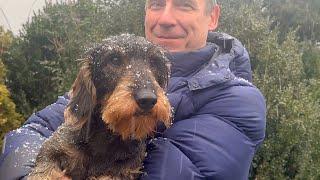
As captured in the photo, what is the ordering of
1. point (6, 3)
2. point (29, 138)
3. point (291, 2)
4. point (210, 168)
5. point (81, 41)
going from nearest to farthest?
1. point (210, 168)
2. point (29, 138)
3. point (81, 41)
4. point (6, 3)
5. point (291, 2)

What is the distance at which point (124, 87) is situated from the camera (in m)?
3.27

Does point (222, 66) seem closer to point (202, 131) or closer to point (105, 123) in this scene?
point (202, 131)

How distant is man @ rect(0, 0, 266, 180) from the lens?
3.38 metres

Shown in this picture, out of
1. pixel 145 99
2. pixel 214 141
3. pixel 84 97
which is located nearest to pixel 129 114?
pixel 145 99

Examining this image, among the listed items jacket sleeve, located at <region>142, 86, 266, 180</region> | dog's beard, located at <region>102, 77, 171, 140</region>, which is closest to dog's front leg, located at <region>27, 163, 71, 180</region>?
dog's beard, located at <region>102, 77, 171, 140</region>

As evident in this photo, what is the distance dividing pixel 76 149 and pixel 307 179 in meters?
3.87

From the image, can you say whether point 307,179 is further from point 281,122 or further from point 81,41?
point 81,41

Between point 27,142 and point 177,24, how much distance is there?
1.46 m

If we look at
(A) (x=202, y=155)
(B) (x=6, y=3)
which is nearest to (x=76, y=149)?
(A) (x=202, y=155)

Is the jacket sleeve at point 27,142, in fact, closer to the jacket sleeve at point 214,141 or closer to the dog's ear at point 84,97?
the dog's ear at point 84,97

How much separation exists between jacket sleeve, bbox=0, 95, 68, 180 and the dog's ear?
0.56 meters

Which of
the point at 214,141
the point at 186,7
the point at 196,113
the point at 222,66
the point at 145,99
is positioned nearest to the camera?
the point at 145,99

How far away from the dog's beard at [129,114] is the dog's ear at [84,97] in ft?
0.42

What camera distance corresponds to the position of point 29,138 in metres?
4.07
